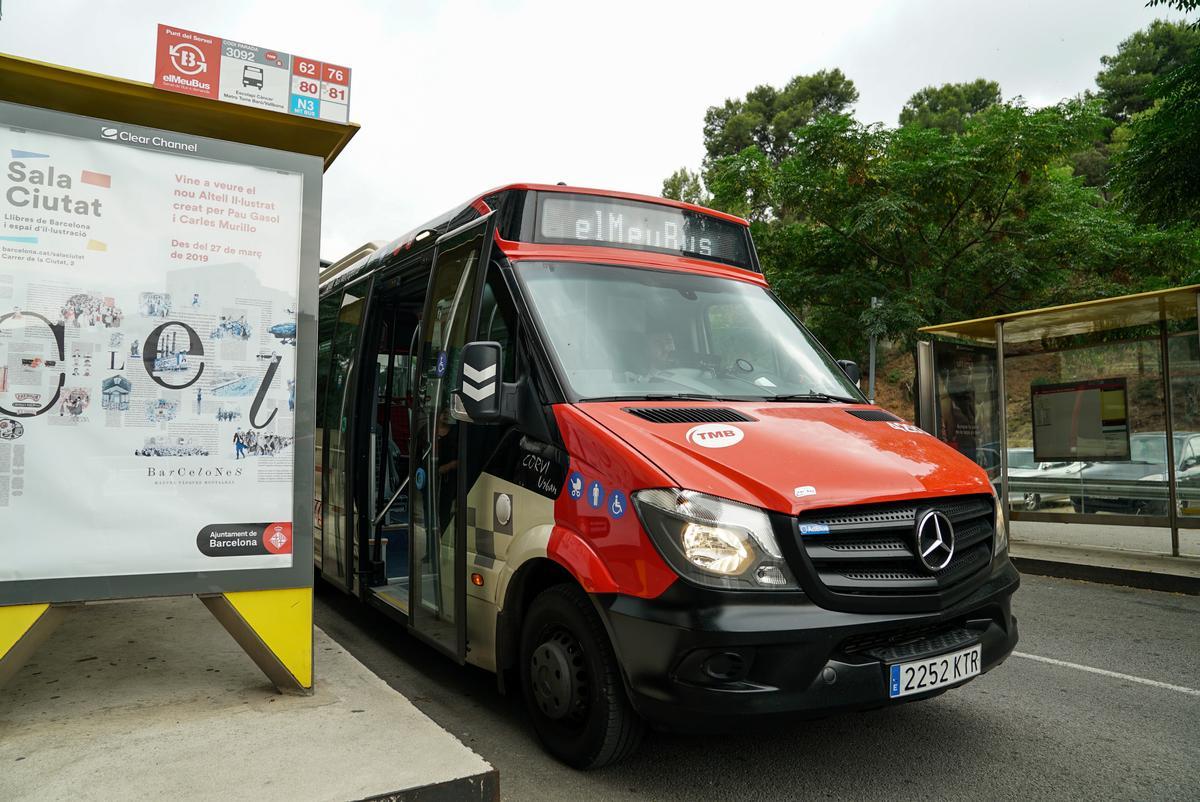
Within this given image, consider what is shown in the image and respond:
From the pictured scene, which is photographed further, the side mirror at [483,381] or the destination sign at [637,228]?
the destination sign at [637,228]

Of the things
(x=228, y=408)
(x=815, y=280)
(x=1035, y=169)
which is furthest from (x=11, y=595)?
(x=1035, y=169)

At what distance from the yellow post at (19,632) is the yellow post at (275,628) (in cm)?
60

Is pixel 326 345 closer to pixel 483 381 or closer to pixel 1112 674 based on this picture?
pixel 483 381

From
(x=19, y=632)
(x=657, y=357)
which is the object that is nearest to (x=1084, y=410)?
(x=657, y=357)

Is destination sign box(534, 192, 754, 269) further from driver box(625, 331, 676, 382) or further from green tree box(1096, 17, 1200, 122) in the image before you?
green tree box(1096, 17, 1200, 122)

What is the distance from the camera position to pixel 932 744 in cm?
403

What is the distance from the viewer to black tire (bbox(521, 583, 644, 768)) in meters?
3.49

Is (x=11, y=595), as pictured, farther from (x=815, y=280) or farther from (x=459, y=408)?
(x=815, y=280)

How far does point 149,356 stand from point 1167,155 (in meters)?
9.84

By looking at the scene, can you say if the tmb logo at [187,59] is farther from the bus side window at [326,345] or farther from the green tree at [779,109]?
the green tree at [779,109]

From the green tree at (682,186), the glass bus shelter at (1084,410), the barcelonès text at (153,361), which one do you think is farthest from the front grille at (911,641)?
the green tree at (682,186)

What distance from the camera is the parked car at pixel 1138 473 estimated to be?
1006 cm

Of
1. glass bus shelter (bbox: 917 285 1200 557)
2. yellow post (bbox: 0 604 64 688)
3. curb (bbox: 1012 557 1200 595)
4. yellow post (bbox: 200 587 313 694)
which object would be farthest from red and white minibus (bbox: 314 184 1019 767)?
glass bus shelter (bbox: 917 285 1200 557)

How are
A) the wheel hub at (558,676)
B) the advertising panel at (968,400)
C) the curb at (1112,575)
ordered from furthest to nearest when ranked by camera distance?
the advertising panel at (968,400)
the curb at (1112,575)
the wheel hub at (558,676)
